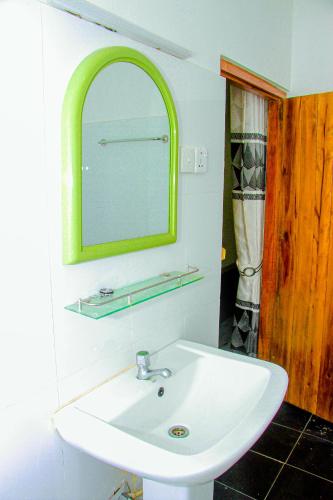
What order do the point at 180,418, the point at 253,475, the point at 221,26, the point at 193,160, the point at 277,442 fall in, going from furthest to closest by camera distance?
the point at 277,442 < the point at 253,475 < the point at 221,26 < the point at 193,160 < the point at 180,418

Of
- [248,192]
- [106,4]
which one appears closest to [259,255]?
[248,192]

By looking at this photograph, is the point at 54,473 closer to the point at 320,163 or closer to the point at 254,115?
the point at 320,163

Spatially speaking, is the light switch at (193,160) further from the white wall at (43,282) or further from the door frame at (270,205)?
the door frame at (270,205)

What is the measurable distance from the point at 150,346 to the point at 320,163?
1295 mm

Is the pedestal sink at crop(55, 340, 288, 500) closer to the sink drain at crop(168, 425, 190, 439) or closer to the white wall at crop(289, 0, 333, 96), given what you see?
the sink drain at crop(168, 425, 190, 439)

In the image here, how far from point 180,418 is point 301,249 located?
4.01 feet

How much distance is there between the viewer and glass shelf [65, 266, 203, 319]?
99 cm

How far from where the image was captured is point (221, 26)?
1489 millimetres

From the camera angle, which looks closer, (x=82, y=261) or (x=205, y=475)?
(x=205, y=475)

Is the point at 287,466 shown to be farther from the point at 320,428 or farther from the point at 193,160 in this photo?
the point at 193,160

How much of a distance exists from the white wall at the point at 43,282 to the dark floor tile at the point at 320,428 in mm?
1314

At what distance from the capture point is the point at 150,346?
1.32 meters

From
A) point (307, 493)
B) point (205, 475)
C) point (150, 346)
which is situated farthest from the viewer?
point (307, 493)

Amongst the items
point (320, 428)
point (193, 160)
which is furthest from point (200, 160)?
point (320, 428)
